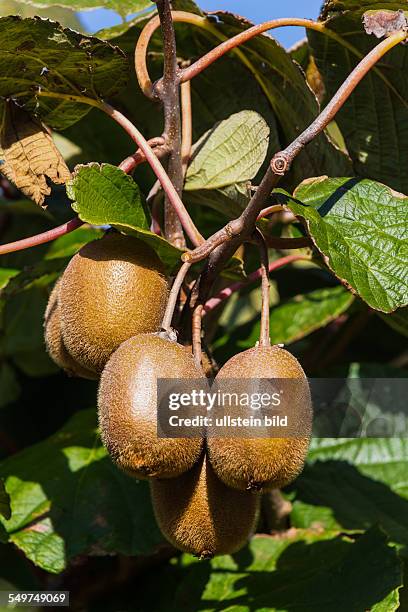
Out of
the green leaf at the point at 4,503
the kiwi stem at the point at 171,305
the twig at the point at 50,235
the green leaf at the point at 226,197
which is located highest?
the green leaf at the point at 226,197

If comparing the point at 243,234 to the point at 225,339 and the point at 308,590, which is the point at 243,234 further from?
the point at 225,339

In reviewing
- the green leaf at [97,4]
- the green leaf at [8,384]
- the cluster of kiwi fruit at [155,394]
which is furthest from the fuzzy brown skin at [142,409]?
the green leaf at [8,384]

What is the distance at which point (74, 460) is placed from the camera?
168cm

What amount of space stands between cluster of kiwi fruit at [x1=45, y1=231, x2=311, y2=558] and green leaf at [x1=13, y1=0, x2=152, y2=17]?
552 mm

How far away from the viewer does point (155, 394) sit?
104cm

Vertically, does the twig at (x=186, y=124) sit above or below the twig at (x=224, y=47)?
below

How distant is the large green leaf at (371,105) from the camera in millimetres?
1407

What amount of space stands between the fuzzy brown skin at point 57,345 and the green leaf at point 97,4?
0.57m

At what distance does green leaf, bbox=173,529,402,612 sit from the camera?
4.66 feet

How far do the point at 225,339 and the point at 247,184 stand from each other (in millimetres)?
613

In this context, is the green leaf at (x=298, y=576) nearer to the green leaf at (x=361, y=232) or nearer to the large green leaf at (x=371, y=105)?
the green leaf at (x=361, y=232)

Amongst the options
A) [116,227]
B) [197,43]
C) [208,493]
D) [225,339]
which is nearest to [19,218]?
[225,339]

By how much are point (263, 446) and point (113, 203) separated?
1.32 ft

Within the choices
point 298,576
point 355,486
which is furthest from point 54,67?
point 355,486
